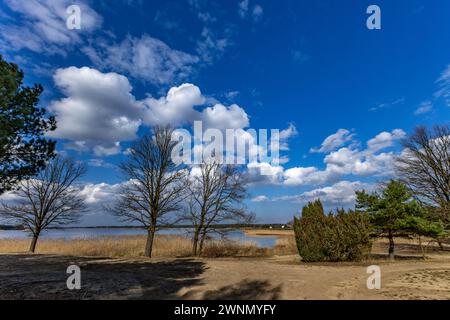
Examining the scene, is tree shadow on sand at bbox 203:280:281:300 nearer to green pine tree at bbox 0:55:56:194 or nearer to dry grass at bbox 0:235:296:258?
green pine tree at bbox 0:55:56:194

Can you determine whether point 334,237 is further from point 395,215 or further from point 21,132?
point 21,132

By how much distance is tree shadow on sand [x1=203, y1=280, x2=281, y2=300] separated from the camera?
7469mm

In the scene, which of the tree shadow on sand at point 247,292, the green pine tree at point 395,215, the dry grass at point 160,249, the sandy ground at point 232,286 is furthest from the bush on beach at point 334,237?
the dry grass at point 160,249

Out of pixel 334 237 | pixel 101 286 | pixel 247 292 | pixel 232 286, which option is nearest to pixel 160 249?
pixel 334 237

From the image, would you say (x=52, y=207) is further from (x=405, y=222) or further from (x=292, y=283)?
→ (x=405, y=222)

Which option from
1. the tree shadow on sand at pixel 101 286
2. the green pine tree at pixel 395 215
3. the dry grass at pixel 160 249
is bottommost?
the dry grass at pixel 160 249

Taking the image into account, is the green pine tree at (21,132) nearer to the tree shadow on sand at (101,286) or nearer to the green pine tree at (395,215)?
the tree shadow on sand at (101,286)

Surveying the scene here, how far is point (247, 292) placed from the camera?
8.04m

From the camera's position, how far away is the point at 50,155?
480 inches

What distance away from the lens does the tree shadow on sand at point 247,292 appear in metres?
7.47

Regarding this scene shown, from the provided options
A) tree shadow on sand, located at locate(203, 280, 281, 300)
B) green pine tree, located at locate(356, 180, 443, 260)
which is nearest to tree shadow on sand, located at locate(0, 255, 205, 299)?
tree shadow on sand, located at locate(203, 280, 281, 300)

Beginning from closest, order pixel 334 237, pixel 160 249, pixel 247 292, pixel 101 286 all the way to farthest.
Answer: pixel 247 292, pixel 101 286, pixel 334 237, pixel 160 249

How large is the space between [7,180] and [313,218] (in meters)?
14.7
